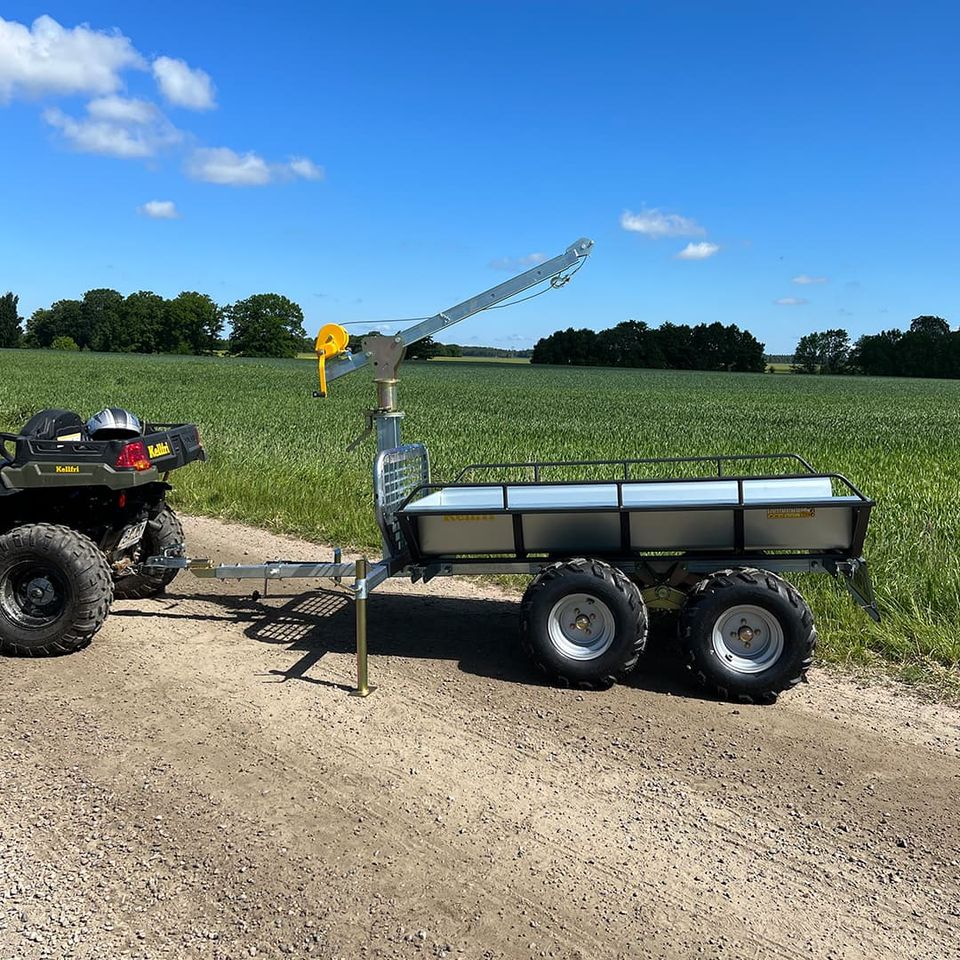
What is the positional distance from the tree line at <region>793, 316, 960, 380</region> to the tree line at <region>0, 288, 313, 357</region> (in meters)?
71.8

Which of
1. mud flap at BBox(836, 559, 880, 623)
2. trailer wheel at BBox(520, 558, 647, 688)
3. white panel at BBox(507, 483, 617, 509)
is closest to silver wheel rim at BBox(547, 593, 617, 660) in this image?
trailer wheel at BBox(520, 558, 647, 688)

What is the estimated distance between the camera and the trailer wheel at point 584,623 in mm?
4973

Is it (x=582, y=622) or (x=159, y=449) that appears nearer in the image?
(x=582, y=622)

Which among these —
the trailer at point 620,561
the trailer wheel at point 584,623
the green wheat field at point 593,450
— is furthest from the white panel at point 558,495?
the green wheat field at point 593,450

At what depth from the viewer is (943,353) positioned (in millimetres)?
104562

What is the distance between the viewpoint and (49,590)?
5.81 metres

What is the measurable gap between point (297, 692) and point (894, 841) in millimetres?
3247

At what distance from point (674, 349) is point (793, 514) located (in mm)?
107189

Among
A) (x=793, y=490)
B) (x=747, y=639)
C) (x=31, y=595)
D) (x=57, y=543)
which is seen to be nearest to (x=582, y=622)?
(x=747, y=639)

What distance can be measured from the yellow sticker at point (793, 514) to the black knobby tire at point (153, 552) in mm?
4648

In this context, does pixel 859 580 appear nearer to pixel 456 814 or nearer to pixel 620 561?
pixel 620 561

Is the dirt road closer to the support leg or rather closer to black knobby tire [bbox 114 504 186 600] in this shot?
the support leg

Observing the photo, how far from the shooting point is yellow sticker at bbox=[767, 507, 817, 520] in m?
4.95

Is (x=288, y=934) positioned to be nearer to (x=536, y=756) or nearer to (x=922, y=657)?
(x=536, y=756)
